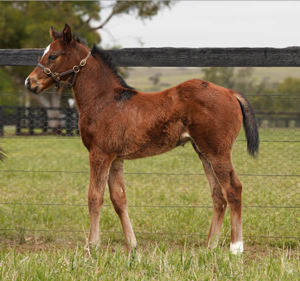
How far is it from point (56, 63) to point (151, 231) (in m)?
2.44

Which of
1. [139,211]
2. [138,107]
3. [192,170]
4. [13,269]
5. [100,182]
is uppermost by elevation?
[138,107]

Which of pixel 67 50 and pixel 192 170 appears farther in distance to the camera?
pixel 192 170

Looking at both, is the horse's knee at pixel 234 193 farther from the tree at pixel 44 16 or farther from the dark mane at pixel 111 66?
the tree at pixel 44 16

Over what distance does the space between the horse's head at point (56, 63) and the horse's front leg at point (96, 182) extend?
Answer: 2.53 feet

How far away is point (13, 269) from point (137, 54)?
8.20 feet

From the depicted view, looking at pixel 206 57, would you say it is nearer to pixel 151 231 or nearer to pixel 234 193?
pixel 234 193

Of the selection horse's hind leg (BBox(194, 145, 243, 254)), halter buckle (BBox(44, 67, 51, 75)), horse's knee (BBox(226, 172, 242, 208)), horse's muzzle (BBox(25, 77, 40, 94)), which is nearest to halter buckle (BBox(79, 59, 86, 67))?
halter buckle (BBox(44, 67, 51, 75))

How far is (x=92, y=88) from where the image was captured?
378 centimetres

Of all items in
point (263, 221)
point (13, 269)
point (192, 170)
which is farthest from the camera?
point (192, 170)

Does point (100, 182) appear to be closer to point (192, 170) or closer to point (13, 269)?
point (13, 269)

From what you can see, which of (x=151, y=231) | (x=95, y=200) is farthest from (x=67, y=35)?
(x=151, y=231)

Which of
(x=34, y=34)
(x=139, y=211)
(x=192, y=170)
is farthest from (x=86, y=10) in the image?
(x=139, y=211)

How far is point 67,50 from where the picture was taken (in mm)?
3641

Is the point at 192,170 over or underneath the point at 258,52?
underneath
